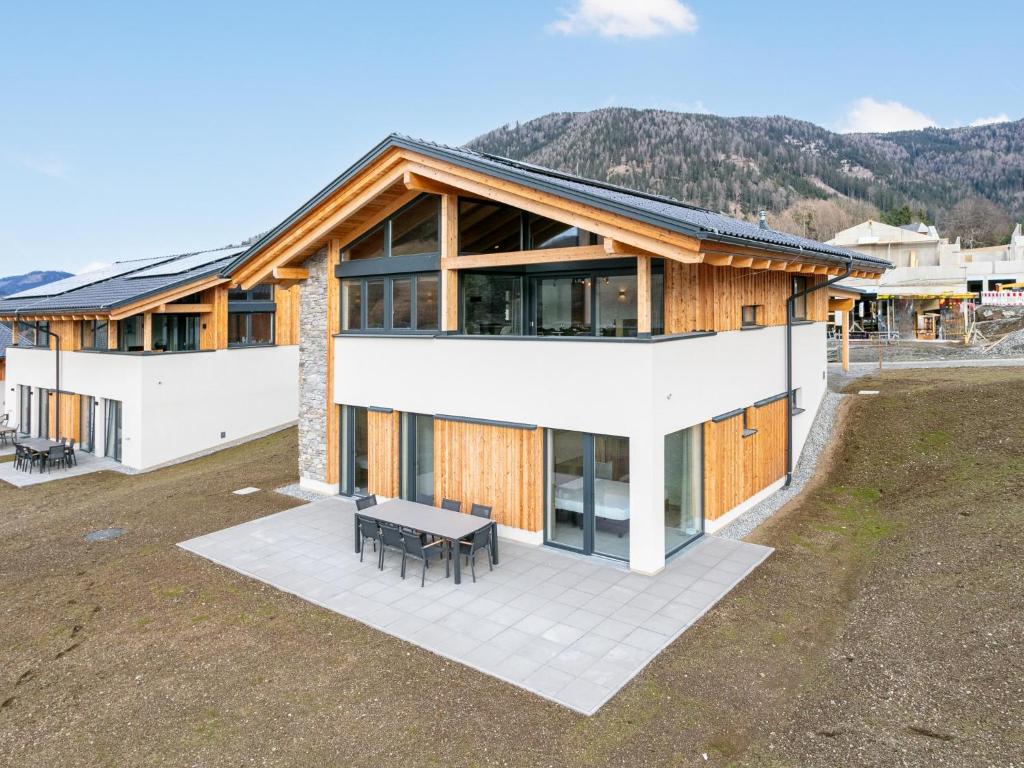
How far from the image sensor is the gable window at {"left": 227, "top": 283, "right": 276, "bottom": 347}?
21.6 metres

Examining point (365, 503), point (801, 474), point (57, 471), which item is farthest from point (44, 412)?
point (801, 474)

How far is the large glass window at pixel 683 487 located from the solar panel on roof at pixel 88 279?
22939 mm

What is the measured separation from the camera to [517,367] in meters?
10.7

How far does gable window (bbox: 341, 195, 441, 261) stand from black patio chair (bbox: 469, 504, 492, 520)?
4.79m

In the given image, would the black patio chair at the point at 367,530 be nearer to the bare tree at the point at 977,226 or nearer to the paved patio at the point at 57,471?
the paved patio at the point at 57,471

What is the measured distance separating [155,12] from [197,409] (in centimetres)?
1903

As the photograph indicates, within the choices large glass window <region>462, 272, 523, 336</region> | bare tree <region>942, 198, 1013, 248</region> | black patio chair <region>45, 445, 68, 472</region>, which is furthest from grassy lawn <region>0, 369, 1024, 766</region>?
bare tree <region>942, 198, 1013, 248</region>

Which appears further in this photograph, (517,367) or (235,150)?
(235,150)

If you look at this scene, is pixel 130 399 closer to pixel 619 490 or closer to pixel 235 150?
pixel 619 490

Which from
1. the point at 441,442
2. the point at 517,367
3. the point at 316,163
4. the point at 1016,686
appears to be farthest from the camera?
the point at 316,163

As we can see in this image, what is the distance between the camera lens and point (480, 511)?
10.7m

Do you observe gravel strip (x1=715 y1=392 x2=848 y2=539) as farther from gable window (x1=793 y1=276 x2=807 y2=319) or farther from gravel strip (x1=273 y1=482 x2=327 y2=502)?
gravel strip (x1=273 y1=482 x2=327 y2=502)

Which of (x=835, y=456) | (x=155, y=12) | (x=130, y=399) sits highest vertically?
(x=155, y=12)

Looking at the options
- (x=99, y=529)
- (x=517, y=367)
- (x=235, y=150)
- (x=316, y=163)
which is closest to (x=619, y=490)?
(x=517, y=367)
